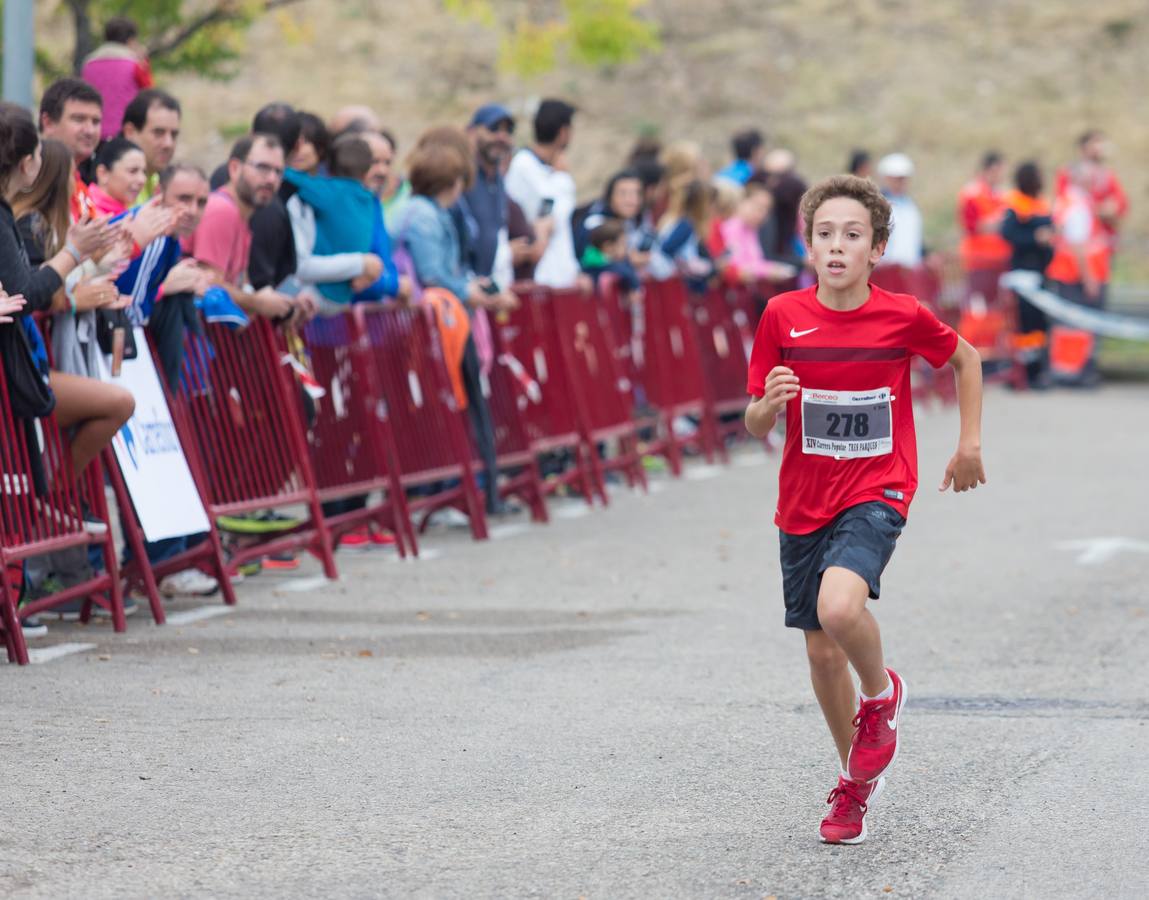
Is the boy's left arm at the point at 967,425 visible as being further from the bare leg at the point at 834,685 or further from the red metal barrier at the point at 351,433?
the red metal barrier at the point at 351,433

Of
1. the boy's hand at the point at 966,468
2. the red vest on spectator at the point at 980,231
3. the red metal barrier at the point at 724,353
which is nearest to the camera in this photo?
the boy's hand at the point at 966,468

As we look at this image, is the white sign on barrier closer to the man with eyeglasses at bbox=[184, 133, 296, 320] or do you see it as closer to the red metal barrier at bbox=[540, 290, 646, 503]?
the man with eyeglasses at bbox=[184, 133, 296, 320]

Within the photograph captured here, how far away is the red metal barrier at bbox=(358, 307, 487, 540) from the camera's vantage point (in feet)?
39.0

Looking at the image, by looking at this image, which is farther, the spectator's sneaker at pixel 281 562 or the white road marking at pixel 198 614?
the spectator's sneaker at pixel 281 562

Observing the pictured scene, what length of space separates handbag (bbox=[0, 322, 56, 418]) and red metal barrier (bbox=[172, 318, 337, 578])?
4.73 ft

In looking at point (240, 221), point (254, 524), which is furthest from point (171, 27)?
point (254, 524)

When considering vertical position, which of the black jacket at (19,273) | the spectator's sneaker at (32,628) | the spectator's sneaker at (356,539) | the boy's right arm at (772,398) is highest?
the black jacket at (19,273)

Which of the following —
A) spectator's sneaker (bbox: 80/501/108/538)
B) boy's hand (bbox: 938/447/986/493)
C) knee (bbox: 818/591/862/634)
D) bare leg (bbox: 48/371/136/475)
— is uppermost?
bare leg (bbox: 48/371/136/475)

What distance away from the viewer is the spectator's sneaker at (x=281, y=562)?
11438mm

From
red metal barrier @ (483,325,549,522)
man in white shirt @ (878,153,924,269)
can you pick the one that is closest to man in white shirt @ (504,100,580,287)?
red metal barrier @ (483,325,549,522)

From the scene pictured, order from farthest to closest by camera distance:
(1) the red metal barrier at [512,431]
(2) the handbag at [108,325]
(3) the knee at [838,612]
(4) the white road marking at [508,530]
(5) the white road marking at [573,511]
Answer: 1. (5) the white road marking at [573,511]
2. (1) the red metal barrier at [512,431]
3. (4) the white road marking at [508,530]
4. (2) the handbag at [108,325]
5. (3) the knee at [838,612]

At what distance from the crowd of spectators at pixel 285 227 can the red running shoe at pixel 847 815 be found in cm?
378

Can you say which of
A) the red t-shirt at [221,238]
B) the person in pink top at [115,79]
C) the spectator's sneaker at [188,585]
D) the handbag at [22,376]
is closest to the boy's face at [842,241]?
the handbag at [22,376]

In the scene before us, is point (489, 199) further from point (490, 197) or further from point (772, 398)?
point (772, 398)
